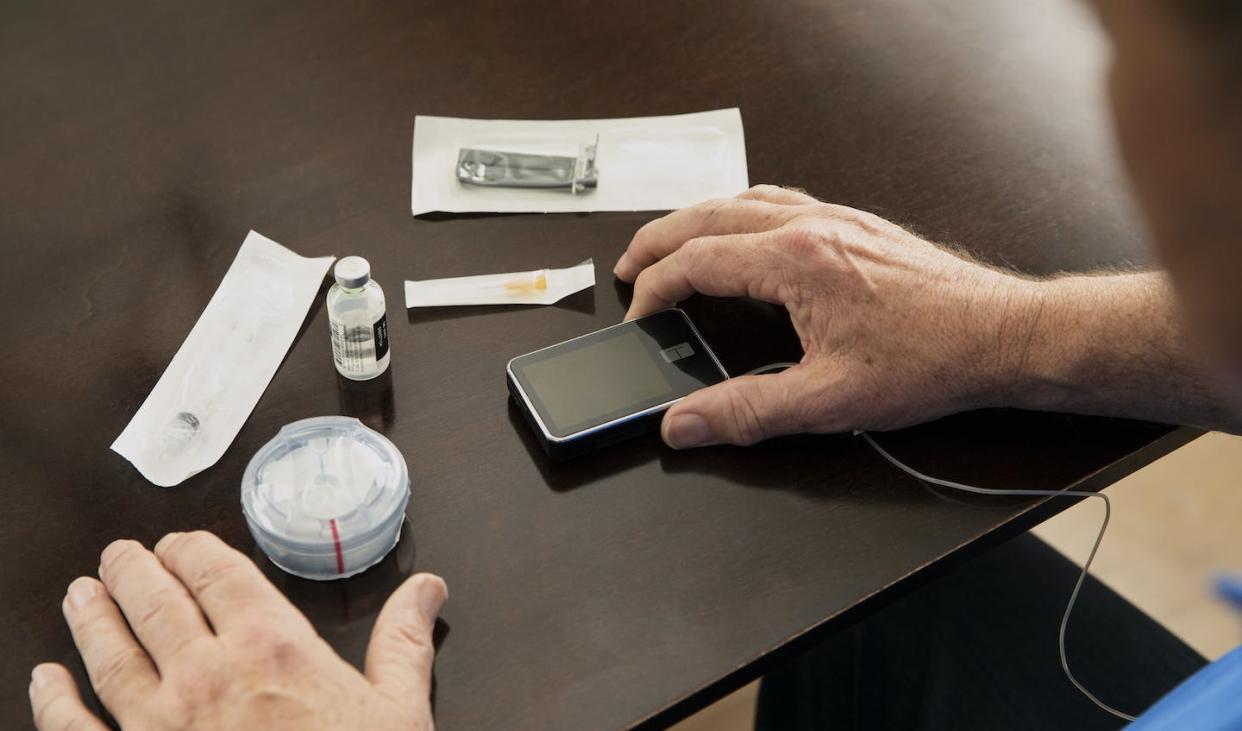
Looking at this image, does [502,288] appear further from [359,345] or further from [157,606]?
[157,606]

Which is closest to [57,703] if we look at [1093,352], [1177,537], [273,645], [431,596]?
[273,645]

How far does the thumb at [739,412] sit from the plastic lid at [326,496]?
0.22 metres

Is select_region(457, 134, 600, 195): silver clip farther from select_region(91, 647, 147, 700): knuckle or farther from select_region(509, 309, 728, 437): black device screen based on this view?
select_region(91, 647, 147, 700): knuckle

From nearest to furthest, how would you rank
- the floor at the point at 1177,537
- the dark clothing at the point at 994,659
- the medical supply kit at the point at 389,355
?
the medical supply kit at the point at 389,355 < the dark clothing at the point at 994,659 < the floor at the point at 1177,537

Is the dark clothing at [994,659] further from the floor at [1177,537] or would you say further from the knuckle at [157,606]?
the floor at [1177,537]

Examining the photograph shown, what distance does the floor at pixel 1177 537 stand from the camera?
185 centimetres

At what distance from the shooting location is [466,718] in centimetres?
72

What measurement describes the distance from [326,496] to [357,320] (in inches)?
5.9

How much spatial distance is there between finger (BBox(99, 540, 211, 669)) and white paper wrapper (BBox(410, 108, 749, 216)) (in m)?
0.41

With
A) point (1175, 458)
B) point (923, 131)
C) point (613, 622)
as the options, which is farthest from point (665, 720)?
point (1175, 458)

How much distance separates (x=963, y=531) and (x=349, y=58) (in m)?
0.79

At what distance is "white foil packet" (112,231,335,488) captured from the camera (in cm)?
85

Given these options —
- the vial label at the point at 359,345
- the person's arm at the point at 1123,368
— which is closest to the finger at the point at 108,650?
the vial label at the point at 359,345

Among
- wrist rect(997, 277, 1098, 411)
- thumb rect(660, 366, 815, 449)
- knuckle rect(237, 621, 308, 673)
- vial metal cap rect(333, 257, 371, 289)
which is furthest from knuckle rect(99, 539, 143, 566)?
wrist rect(997, 277, 1098, 411)
